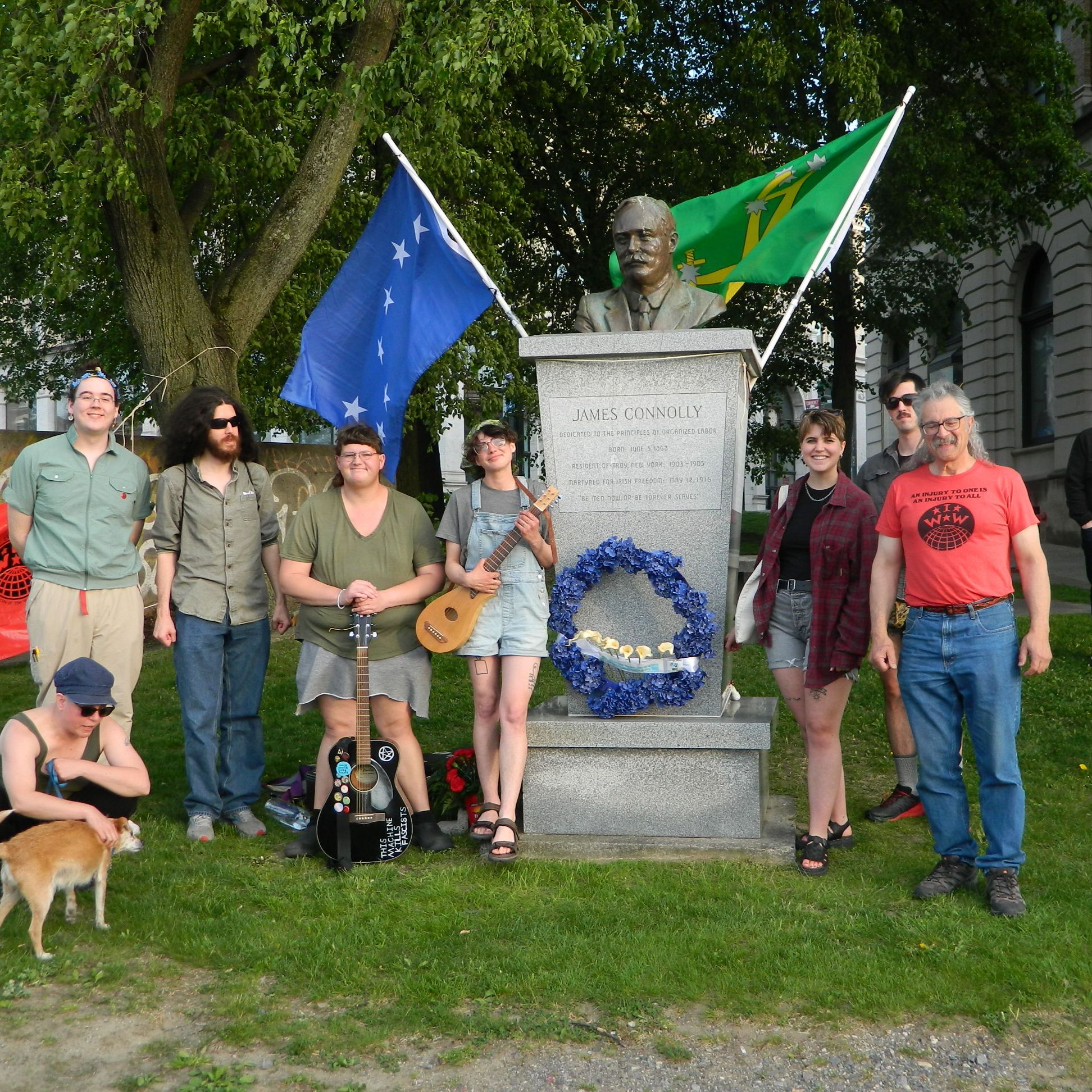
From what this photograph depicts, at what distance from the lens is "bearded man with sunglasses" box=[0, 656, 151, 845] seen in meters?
4.63

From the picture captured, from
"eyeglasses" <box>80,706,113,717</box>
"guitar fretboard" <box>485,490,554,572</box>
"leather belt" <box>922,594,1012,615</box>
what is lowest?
"eyeglasses" <box>80,706,113,717</box>

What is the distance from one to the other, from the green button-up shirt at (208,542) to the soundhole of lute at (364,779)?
1.08m

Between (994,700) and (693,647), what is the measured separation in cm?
145

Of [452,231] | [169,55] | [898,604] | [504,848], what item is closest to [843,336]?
[169,55]

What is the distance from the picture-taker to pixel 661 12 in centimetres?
1658

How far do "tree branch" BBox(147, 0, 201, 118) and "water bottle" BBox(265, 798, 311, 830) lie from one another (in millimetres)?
6188

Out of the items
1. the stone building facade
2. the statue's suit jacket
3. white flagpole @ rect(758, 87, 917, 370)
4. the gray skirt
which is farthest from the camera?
the stone building facade

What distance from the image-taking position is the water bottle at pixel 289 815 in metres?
6.16

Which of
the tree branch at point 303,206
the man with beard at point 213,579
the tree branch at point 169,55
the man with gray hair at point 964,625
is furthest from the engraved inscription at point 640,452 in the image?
the tree branch at point 169,55

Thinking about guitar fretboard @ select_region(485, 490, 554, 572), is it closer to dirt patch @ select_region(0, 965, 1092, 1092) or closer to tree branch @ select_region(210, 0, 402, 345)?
dirt patch @ select_region(0, 965, 1092, 1092)

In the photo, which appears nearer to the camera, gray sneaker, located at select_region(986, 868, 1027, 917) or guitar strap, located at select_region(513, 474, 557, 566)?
gray sneaker, located at select_region(986, 868, 1027, 917)

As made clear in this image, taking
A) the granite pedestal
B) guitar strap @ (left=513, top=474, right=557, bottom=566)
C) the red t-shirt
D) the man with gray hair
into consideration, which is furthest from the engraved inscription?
the red t-shirt

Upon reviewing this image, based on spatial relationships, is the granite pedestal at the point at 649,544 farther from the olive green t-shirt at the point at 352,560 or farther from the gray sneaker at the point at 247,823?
the gray sneaker at the point at 247,823

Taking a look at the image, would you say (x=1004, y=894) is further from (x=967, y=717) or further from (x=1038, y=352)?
(x=1038, y=352)
